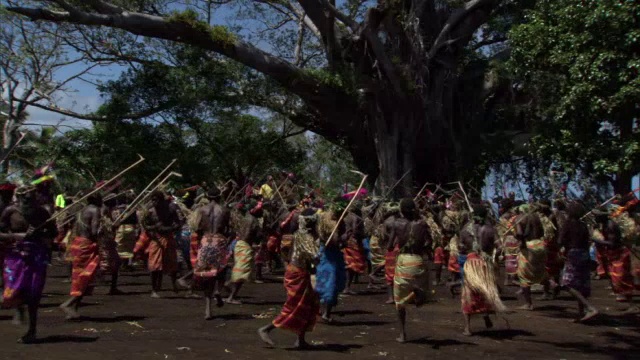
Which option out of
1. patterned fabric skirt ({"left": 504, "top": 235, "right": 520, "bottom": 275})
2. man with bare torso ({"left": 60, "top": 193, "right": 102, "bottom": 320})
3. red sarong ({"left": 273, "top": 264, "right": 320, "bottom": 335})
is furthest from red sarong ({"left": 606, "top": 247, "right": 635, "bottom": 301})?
man with bare torso ({"left": 60, "top": 193, "right": 102, "bottom": 320})

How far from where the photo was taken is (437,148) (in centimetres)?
2608

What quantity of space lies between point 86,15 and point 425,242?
16300 millimetres

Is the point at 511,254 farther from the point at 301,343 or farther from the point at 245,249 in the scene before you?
the point at 301,343

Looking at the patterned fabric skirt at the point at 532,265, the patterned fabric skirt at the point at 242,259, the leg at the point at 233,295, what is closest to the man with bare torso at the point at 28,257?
the patterned fabric skirt at the point at 242,259

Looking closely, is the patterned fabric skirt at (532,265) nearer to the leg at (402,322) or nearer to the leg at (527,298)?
the leg at (527,298)

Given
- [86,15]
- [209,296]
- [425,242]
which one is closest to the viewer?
[425,242]

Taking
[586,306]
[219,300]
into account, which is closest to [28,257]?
[219,300]

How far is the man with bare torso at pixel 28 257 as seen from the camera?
7586 millimetres

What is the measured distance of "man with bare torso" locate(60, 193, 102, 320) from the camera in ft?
30.3

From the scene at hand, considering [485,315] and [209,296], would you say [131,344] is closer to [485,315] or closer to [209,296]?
[209,296]

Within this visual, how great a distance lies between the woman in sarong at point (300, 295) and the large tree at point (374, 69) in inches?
617

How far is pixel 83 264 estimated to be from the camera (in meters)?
9.26

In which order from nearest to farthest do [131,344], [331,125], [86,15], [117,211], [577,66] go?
[131,344] < [117,211] < [577,66] < [86,15] < [331,125]

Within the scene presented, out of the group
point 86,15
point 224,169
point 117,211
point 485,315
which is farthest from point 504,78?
point 485,315
